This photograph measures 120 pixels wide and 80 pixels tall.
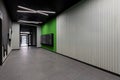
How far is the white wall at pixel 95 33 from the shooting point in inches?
138

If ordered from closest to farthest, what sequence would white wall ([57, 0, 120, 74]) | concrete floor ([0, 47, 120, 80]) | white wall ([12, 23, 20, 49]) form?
concrete floor ([0, 47, 120, 80]), white wall ([57, 0, 120, 74]), white wall ([12, 23, 20, 49])

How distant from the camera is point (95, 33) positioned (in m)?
4.37

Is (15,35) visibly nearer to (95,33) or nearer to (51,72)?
(51,72)

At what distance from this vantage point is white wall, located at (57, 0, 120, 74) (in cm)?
350

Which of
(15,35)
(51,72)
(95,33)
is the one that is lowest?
(51,72)

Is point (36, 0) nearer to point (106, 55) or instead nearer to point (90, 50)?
point (90, 50)

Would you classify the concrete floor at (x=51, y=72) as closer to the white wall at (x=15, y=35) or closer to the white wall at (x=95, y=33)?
the white wall at (x=95, y=33)

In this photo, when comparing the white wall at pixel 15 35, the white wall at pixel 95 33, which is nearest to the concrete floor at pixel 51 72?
the white wall at pixel 95 33

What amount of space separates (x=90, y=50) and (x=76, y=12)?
8.13 ft

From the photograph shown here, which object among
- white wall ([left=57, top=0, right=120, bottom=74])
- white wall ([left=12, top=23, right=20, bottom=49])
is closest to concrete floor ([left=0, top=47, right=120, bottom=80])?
white wall ([left=57, top=0, right=120, bottom=74])

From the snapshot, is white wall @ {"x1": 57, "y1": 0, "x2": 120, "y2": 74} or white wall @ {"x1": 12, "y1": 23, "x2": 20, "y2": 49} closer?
white wall @ {"x1": 57, "y1": 0, "x2": 120, "y2": 74}

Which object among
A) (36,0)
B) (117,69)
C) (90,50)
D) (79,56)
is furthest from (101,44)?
(36,0)

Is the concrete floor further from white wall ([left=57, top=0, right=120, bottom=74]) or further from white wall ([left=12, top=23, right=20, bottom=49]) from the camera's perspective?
white wall ([left=12, top=23, right=20, bottom=49])

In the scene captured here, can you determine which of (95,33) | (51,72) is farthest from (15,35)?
(95,33)
